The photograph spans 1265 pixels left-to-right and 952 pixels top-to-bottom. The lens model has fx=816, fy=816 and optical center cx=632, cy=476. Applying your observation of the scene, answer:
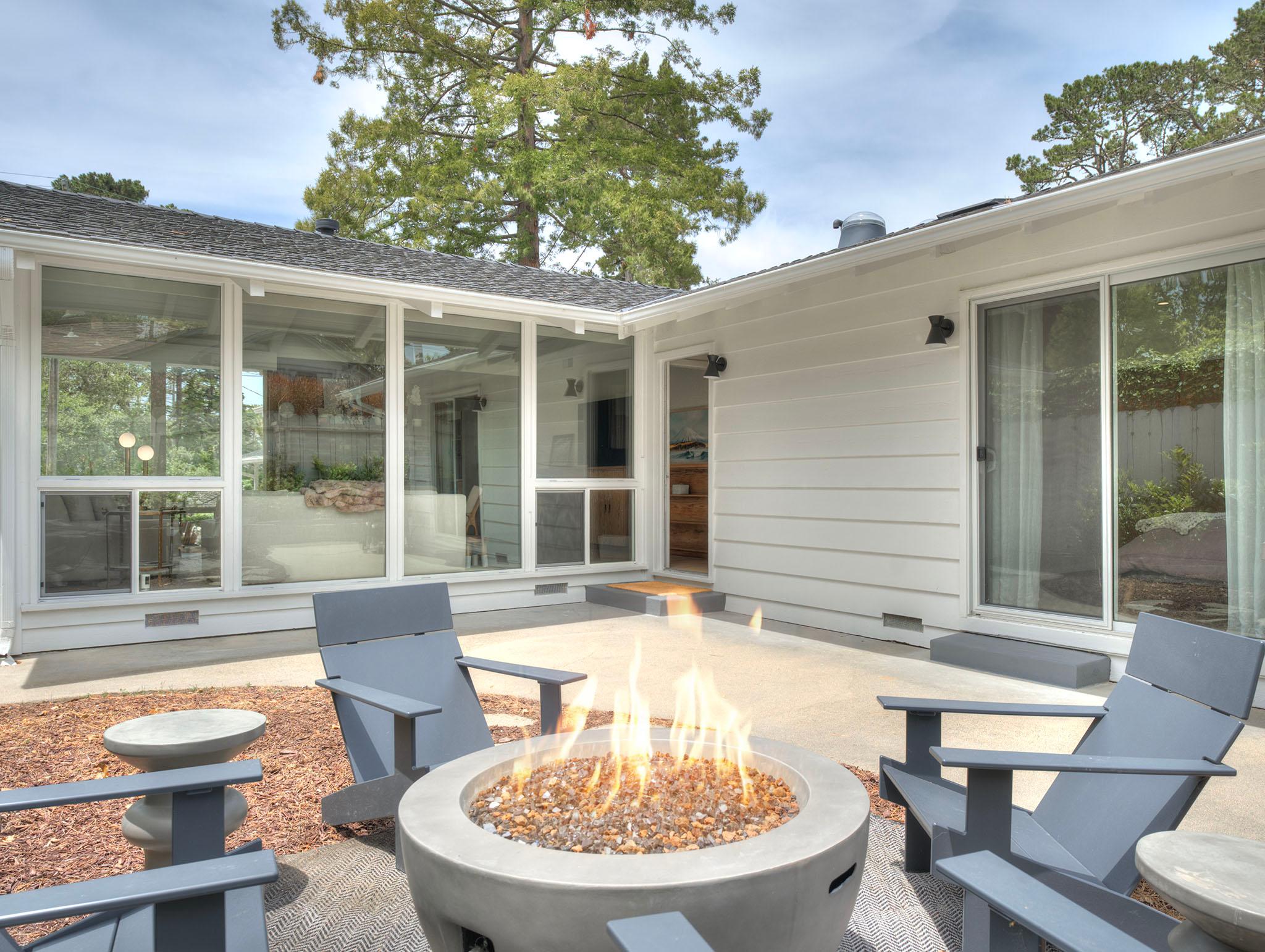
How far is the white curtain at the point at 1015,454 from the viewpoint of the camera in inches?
198

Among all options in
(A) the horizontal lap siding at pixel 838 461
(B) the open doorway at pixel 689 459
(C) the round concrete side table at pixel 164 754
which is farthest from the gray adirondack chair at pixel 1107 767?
(B) the open doorway at pixel 689 459

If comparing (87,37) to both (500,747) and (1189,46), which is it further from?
(1189,46)

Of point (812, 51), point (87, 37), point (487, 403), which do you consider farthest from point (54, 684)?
point (87, 37)

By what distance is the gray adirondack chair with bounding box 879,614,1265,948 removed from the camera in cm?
178

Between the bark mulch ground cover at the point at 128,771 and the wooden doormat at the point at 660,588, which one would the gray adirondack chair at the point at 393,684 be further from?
the wooden doormat at the point at 660,588

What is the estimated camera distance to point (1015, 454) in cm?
514

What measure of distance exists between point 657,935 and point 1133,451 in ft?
14.6

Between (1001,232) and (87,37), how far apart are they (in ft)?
65.0

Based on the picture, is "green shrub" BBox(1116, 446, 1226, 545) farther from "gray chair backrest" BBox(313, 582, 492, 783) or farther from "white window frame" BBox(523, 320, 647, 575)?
"white window frame" BBox(523, 320, 647, 575)

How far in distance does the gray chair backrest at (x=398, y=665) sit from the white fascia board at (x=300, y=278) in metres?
3.52

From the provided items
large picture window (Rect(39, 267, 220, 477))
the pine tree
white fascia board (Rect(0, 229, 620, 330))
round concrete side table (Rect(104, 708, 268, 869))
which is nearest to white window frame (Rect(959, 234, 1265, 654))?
white fascia board (Rect(0, 229, 620, 330))

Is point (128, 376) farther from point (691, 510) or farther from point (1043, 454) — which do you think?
point (1043, 454)

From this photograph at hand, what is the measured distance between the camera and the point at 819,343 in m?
6.37

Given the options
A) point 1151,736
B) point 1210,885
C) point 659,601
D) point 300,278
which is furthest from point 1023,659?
point 300,278
